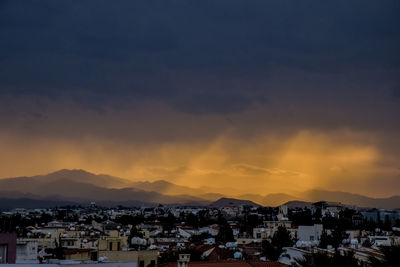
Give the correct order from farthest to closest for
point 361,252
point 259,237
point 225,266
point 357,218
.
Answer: point 357,218
point 259,237
point 361,252
point 225,266

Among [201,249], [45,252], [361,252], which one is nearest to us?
[361,252]

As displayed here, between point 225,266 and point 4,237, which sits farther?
point 225,266

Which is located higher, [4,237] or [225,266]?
[4,237]

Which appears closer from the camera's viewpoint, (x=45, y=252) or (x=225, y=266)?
(x=225, y=266)

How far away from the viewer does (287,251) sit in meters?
37.0

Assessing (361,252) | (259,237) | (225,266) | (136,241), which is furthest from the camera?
(259,237)

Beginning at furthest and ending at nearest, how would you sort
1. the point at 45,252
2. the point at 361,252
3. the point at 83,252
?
the point at 45,252 < the point at 83,252 < the point at 361,252

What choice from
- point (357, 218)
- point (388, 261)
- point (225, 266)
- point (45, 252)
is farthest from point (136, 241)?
point (357, 218)

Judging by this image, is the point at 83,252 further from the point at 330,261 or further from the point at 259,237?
the point at 259,237

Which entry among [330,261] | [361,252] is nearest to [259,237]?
[361,252]

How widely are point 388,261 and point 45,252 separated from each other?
1080 inches

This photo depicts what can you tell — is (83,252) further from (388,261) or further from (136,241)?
(388,261)

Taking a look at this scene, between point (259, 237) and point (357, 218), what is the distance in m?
66.1

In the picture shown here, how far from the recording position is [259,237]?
7650 centimetres
